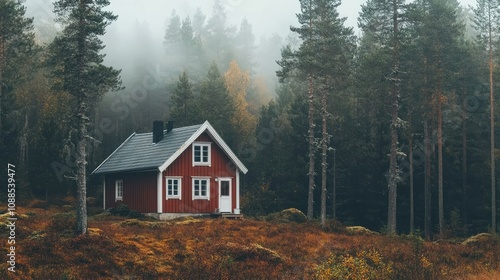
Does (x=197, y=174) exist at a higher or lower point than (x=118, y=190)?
higher

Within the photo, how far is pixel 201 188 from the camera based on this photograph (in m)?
44.8

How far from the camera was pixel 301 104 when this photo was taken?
57719mm

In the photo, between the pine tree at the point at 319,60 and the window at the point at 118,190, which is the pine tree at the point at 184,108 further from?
the pine tree at the point at 319,60

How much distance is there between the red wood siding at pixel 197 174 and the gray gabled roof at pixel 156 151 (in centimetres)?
60

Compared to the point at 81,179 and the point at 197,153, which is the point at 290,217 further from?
the point at 81,179

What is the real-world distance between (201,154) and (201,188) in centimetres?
228

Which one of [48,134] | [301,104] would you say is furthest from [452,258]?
[48,134]

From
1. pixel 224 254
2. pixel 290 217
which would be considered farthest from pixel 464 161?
pixel 224 254

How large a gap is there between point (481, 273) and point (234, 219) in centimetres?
2091

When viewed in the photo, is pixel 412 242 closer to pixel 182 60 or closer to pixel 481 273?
pixel 481 273

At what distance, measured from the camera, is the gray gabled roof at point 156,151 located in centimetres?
4338

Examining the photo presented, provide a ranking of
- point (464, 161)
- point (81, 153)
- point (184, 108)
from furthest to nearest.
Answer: point (184, 108)
point (464, 161)
point (81, 153)

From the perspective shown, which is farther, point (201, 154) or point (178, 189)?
point (201, 154)

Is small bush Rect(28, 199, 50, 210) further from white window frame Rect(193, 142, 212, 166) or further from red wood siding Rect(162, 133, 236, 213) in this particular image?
white window frame Rect(193, 142, 212, 166)
